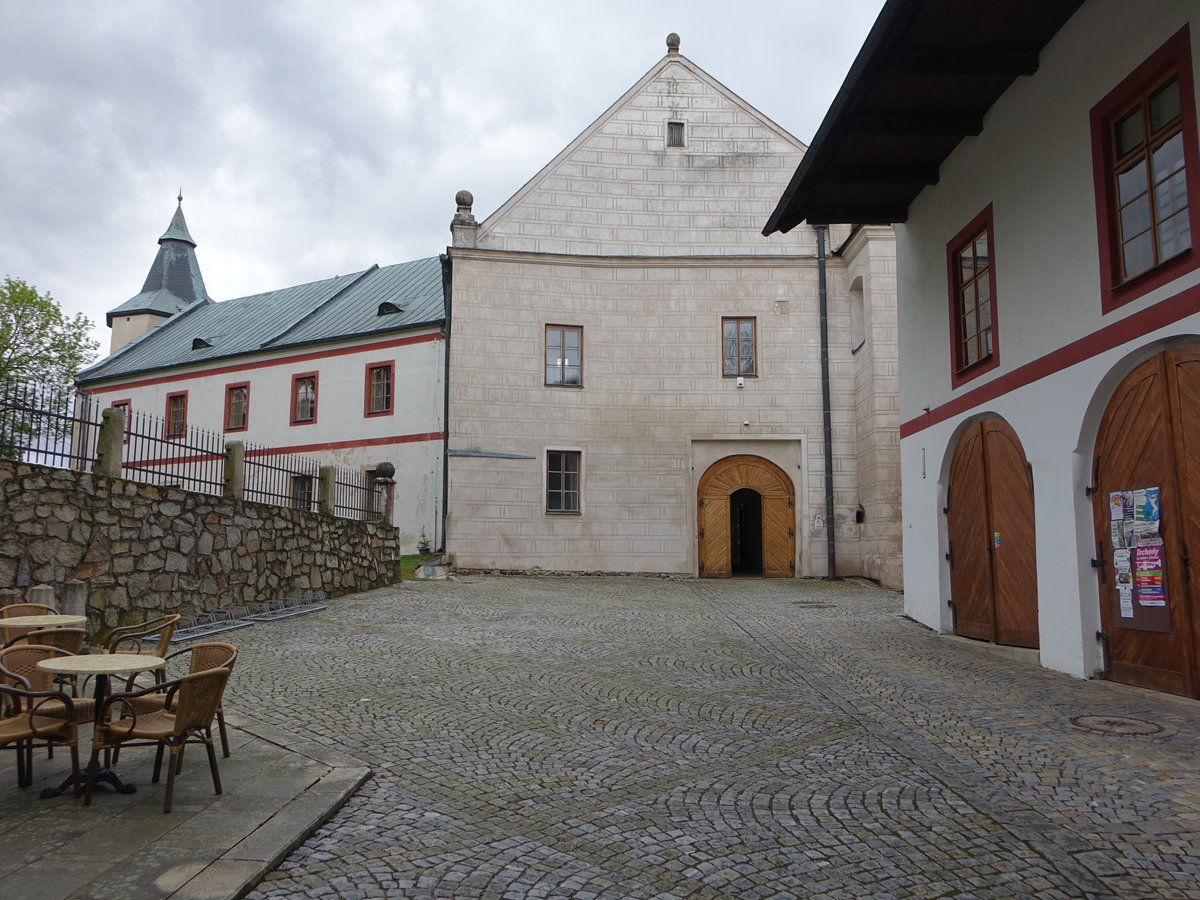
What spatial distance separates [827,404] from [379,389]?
1392cm

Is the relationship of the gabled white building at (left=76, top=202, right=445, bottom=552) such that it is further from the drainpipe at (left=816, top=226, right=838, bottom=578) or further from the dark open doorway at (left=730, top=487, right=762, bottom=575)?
the dark open doorway at (left=730, top=487, right=762, bottom=575)

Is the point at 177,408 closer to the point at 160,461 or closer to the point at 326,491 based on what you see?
the point at 326,491

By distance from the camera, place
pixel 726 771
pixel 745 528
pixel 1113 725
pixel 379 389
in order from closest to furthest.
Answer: pixel 726 771 < pixel 1113 725 < pixel 379 389 < pixel 745 528

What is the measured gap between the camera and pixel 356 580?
15.8 metres

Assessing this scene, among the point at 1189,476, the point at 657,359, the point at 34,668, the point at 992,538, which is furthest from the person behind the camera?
the point at 657,359

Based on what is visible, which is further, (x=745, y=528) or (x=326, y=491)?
(x=745, y=528)

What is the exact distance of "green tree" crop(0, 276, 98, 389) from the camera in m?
42.0

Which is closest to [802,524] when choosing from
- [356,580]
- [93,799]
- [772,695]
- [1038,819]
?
[356,580]

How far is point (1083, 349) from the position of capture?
842cm

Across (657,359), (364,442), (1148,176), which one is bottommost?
(364,442)

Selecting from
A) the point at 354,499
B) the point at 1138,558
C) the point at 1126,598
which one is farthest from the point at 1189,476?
the point at 354,499

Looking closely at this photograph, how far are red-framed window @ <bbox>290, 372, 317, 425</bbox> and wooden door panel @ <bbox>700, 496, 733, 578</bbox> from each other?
561 inches

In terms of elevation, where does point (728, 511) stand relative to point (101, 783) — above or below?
above

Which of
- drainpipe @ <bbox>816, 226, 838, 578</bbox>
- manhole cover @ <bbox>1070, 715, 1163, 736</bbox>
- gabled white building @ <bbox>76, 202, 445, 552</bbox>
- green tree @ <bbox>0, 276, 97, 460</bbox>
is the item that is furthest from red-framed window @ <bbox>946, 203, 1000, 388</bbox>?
green tree @ <bbox>0, 276, 97, 460</bbox>
